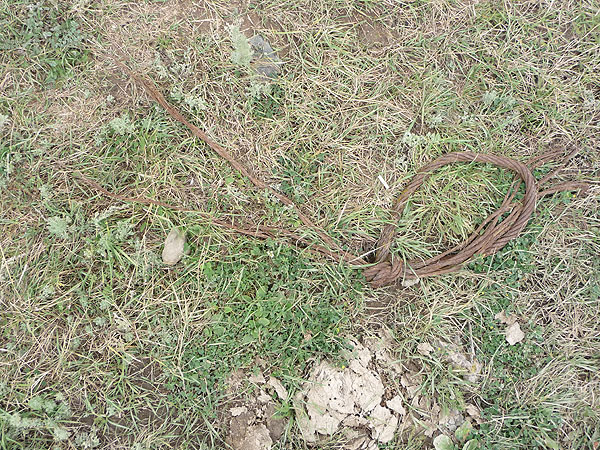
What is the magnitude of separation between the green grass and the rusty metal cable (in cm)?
5

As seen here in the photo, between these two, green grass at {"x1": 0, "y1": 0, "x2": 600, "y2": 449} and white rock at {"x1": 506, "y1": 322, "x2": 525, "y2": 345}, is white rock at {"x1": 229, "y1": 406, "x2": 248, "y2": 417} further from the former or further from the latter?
white rock at {"x1": 506, "y1": 322, "x2": 525, "y2": 345}

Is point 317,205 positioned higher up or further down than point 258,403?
higher up

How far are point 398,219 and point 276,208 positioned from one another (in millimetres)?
722

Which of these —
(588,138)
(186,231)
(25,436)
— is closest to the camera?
(25,436)

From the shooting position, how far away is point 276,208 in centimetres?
254

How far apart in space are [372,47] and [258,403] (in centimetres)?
220

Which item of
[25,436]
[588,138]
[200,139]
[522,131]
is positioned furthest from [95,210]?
[588,138]

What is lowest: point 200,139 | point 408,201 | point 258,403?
point 258,403

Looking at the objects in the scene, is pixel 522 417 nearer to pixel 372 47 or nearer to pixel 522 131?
pixel 522 131

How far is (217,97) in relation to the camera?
264cm

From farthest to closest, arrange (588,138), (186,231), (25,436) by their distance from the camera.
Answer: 1. (588,138)
2. (186,231)
3. (25,436)

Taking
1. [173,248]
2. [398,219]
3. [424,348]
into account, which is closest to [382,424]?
[424,348]

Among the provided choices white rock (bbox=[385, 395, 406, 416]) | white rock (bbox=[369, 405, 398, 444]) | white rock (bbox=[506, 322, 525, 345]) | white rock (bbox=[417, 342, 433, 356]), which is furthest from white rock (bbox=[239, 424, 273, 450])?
white rock (bbox=[506, 322, 525, 345])

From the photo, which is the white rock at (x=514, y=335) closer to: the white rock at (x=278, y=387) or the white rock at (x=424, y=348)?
the white rock at (x=424, y=348)
